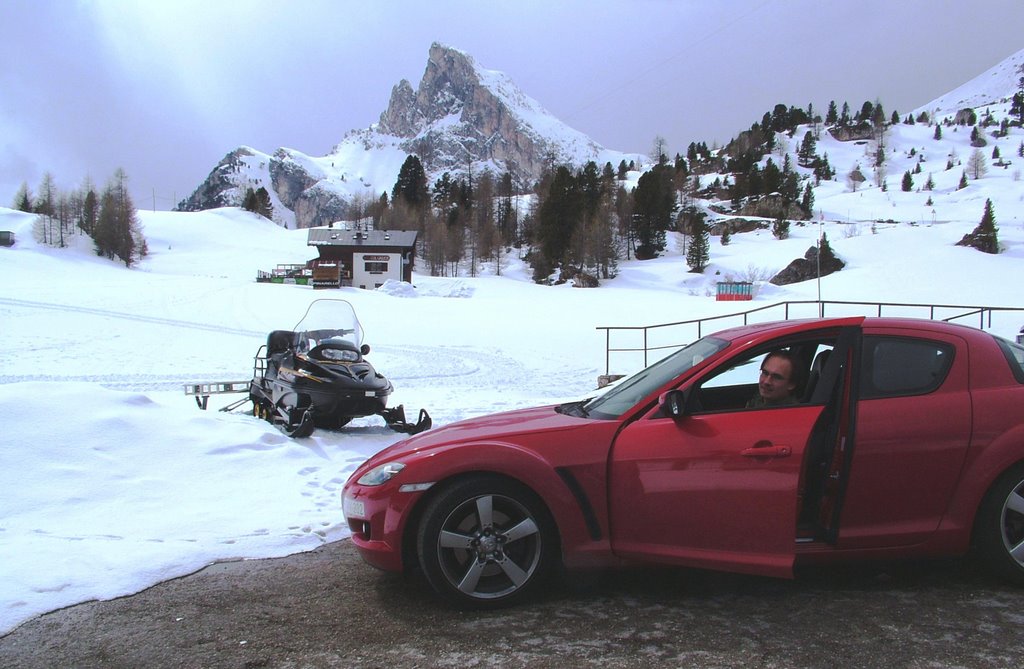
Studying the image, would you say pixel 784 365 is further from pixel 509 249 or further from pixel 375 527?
pixel 509 249

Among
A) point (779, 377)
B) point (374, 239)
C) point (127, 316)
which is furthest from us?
point (374, 239)

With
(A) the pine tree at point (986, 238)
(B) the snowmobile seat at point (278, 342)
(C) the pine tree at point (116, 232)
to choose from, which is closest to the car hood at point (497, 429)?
(B) the snowmobile seat at point (278, 342)

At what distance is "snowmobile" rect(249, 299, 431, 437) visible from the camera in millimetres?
7738

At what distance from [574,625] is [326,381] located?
5.34m

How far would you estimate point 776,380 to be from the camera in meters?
3.79

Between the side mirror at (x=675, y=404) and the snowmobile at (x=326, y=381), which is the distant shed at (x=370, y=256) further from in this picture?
the side mirror at (x=675, y=404)

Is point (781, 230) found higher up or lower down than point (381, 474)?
higher up

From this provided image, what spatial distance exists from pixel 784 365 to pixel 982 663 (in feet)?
5.29

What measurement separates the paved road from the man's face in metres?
1.02

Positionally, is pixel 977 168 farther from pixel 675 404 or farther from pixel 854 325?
pixel 675 404

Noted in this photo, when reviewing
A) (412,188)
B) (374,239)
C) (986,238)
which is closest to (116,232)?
(374,239)

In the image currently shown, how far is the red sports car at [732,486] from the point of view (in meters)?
3.25

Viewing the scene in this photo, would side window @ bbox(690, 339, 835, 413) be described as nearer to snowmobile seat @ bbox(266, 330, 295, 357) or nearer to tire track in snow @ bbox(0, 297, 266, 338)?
snowmobile seat @ bbox(266, 330, 295, 357)

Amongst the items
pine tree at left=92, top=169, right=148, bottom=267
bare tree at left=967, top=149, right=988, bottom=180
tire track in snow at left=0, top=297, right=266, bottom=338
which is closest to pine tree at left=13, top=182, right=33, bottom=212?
pine tree at left=92, top=169, right=148, bottom=267
